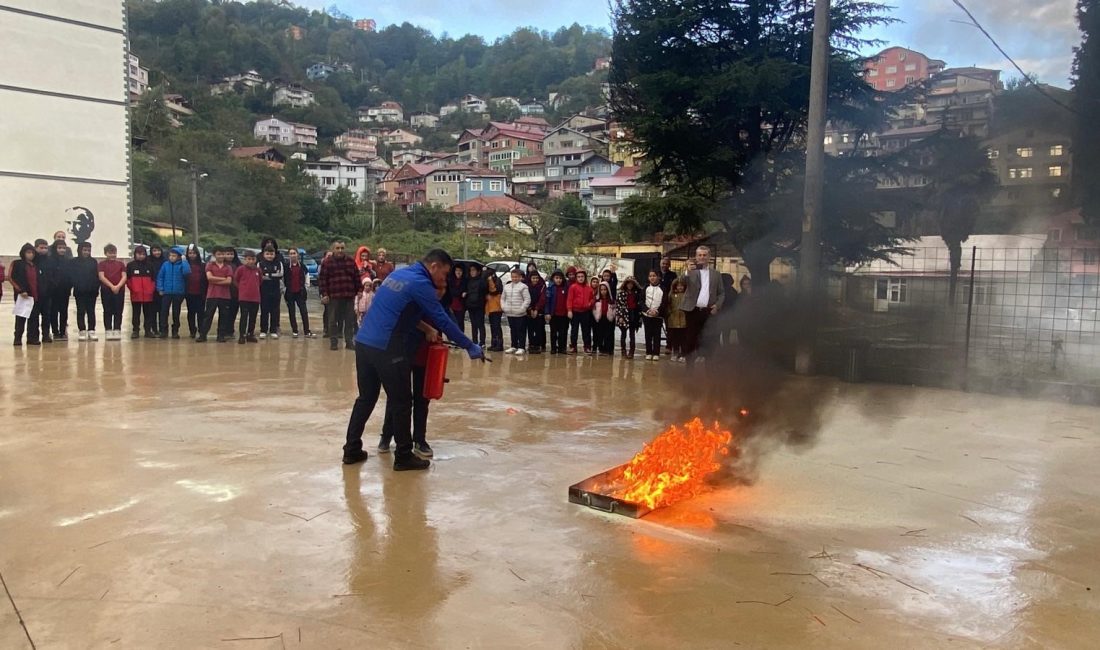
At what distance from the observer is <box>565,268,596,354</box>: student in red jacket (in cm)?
1233

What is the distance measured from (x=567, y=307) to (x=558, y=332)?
0.54 metres

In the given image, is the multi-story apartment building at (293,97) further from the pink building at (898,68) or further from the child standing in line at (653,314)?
the child standing in line at (653,314)

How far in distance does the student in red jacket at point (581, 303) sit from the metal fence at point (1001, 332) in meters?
3.84

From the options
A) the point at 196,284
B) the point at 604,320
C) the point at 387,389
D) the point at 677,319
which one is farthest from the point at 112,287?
the point at 677,319

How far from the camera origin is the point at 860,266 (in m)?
12.7

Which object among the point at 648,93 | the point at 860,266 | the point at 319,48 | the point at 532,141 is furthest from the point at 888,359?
the point at 319,48

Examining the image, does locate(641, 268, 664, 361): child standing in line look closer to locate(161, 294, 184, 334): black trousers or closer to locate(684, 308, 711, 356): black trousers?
locate(684, 308, 711, 356): black trousers

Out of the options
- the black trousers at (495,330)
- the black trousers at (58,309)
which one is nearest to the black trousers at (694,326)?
the black trousers at (495,330)

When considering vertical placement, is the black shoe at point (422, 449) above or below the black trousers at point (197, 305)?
below

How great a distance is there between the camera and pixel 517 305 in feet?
41.1

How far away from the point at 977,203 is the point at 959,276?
4.58m

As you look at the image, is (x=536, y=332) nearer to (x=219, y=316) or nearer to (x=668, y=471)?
(x=219, y=316)

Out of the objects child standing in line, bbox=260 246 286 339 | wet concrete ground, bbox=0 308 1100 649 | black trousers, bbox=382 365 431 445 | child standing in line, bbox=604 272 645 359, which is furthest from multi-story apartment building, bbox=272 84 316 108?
black trousers, bbox=382 365 431 445

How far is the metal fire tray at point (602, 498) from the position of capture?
4.50 m
